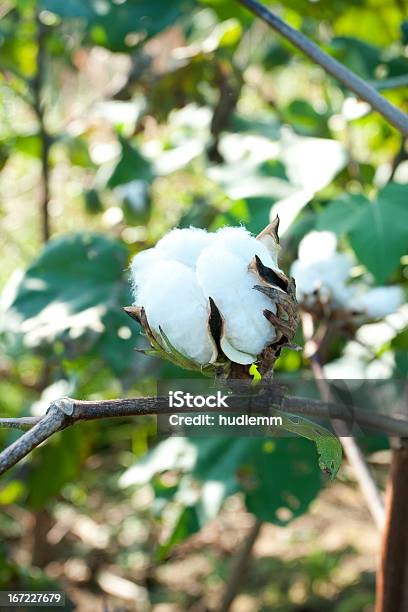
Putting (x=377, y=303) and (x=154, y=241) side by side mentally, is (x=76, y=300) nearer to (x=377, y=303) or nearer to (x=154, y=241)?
(x=154, y=241)

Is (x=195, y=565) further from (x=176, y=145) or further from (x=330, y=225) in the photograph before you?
(x=330, y=225)

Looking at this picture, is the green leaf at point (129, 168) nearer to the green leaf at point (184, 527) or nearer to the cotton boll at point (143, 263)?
the green leaf at point (184, 527)

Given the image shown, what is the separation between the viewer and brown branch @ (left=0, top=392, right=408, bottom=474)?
1.26 feet

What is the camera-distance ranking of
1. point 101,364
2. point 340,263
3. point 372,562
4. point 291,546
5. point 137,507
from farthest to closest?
point 137,507
point 291,546
point 372,562
point 101,364
point 340,263

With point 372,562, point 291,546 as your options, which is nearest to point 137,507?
point 291,546

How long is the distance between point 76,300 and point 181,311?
79cm

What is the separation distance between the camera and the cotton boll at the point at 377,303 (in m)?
0.96

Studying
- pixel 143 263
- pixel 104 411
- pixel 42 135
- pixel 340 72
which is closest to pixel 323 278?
pixel 340 72

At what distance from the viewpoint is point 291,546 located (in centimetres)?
192

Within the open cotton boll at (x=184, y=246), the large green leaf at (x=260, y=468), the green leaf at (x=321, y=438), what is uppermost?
the open cotton boll at (x=184, y=246)

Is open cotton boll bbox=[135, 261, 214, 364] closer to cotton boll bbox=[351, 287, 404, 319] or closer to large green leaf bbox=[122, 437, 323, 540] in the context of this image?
cotton boll bbox=[351, 287, 404, 319]

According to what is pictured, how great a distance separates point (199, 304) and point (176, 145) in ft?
3.94

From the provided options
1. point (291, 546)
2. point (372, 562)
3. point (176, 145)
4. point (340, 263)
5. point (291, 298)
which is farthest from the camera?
point (291, 546)

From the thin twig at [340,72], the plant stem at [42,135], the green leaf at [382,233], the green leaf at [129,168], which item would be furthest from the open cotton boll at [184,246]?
the plant stem at [42,135]
